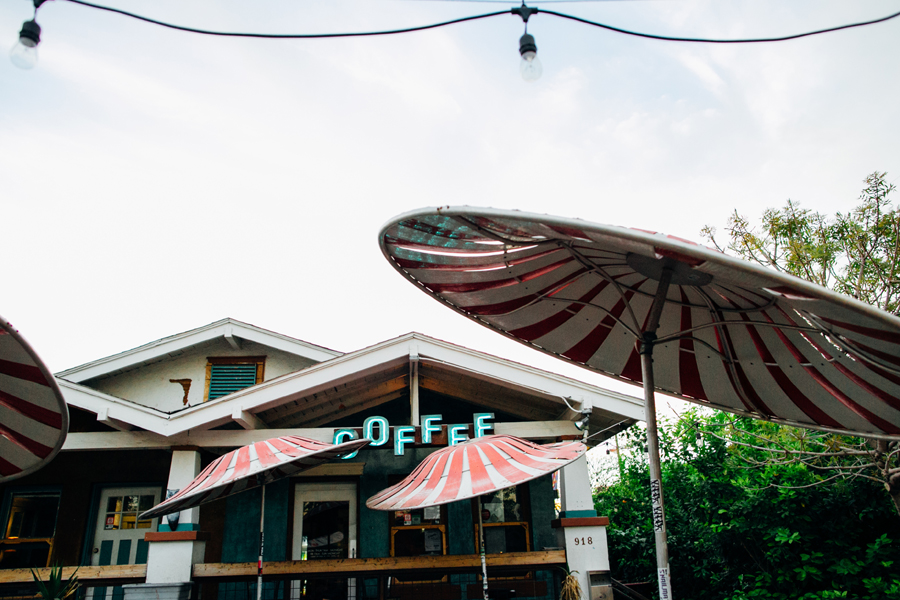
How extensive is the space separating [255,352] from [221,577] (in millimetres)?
4437

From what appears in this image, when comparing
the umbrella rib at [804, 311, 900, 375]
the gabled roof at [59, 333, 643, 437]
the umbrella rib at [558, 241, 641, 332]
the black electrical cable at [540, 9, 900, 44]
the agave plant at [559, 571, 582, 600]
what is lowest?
the agave plant at [559, 571, 582, 600]

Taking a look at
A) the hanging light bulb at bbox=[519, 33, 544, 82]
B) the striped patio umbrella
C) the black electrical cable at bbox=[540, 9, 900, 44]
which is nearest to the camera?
the striped patio umbrella

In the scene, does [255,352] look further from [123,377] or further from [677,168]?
[677,168]

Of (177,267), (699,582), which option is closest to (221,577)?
(699,582)


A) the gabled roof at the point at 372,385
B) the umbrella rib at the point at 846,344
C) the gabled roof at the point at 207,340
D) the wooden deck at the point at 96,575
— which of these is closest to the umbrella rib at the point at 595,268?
the umbrella rib at the point at 846,344

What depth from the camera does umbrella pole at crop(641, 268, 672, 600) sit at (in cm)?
299

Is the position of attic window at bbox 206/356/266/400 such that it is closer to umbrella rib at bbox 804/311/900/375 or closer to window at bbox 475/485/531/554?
window at bbox 475/485/531/554

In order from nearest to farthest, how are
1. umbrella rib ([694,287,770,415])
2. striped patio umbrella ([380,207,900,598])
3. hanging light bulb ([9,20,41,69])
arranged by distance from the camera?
striped patio umbrella ([380,207,900,598])
umbrella rib ([694,287,770,415])
hanging light bulb ([9,20,41,69])

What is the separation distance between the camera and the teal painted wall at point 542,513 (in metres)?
9.88

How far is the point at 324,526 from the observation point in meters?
10.2

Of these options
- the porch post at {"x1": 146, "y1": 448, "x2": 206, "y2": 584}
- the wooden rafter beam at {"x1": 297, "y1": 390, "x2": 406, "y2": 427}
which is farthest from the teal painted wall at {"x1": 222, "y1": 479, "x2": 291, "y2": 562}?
the porch post at {"x1": 146, "y1": 448, "x2": 206, "y2": 584}

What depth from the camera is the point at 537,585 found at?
311 inches

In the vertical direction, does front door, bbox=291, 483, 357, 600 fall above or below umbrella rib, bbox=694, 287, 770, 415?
below

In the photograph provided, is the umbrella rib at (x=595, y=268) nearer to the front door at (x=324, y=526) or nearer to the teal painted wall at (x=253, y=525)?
the front door at (x=324, y=526)
